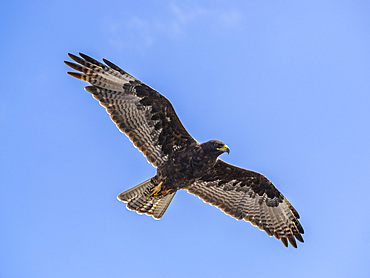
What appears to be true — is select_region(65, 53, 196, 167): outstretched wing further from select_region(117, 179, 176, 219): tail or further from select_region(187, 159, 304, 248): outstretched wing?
select_region(187, 159, 304, 248): outstretched wing

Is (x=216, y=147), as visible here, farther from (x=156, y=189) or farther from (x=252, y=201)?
(x=252, y=201)

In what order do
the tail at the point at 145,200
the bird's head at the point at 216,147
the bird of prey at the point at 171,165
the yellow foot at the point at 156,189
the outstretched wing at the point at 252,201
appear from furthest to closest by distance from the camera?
1. the outstretched wing at the point at 252,201
2. the tail at the point at 145,200
3. the yellow foot at the point at 156,189
4. the bird of prey at the point at 171,165
5. the bird's head at the point at 216,147

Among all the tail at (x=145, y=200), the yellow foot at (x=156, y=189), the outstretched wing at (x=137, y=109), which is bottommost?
the tail at (x=145, y=200)

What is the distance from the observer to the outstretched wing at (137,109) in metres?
11.2

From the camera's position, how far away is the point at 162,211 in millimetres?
12664

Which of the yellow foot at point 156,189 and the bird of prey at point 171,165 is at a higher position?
the bird of prey at point 171,165

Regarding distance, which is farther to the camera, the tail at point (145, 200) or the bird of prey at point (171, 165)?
the tail at point (145, 200)

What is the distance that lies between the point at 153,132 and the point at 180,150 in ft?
2.85

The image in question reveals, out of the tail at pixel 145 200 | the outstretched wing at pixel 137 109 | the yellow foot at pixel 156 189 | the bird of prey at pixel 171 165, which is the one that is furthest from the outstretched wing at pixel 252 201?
the outstretched wing at pixel 137 109

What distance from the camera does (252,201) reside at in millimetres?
13227

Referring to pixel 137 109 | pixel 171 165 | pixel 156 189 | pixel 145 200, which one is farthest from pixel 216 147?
pixel 145 200

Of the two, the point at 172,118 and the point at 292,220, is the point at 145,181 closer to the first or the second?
the point at 172,118

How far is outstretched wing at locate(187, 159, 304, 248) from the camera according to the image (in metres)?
13.0

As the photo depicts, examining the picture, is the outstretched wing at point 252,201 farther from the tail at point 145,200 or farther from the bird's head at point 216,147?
the bird's head at point 216,147
